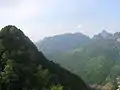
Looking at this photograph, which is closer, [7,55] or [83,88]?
[7,55]

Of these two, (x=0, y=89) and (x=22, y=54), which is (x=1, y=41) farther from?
(x=0, y=89)

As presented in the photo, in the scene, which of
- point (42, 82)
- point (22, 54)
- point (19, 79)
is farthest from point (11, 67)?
point (22, 54)

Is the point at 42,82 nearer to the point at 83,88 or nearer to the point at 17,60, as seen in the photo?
the point at 17,60

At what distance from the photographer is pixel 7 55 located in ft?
348

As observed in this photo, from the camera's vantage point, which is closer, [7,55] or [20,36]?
[7,55]

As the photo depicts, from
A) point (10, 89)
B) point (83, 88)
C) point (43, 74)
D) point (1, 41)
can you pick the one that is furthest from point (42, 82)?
point (83, 88)

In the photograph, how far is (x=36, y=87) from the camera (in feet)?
314

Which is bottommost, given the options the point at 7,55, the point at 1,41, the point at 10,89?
the point at 10,89

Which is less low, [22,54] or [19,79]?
[22,54]

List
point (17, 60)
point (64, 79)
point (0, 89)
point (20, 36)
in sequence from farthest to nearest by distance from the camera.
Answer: point (64, 79)
point (20, 36)
point (17, 60)
point (0, 89)

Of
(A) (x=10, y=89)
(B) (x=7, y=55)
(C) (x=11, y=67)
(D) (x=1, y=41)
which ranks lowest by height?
(A) (x=10, y=89)

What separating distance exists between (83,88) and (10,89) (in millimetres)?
97788

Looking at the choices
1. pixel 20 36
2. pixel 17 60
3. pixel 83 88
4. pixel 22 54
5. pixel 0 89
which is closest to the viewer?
pixel 0 89

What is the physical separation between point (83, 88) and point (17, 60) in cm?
8625
